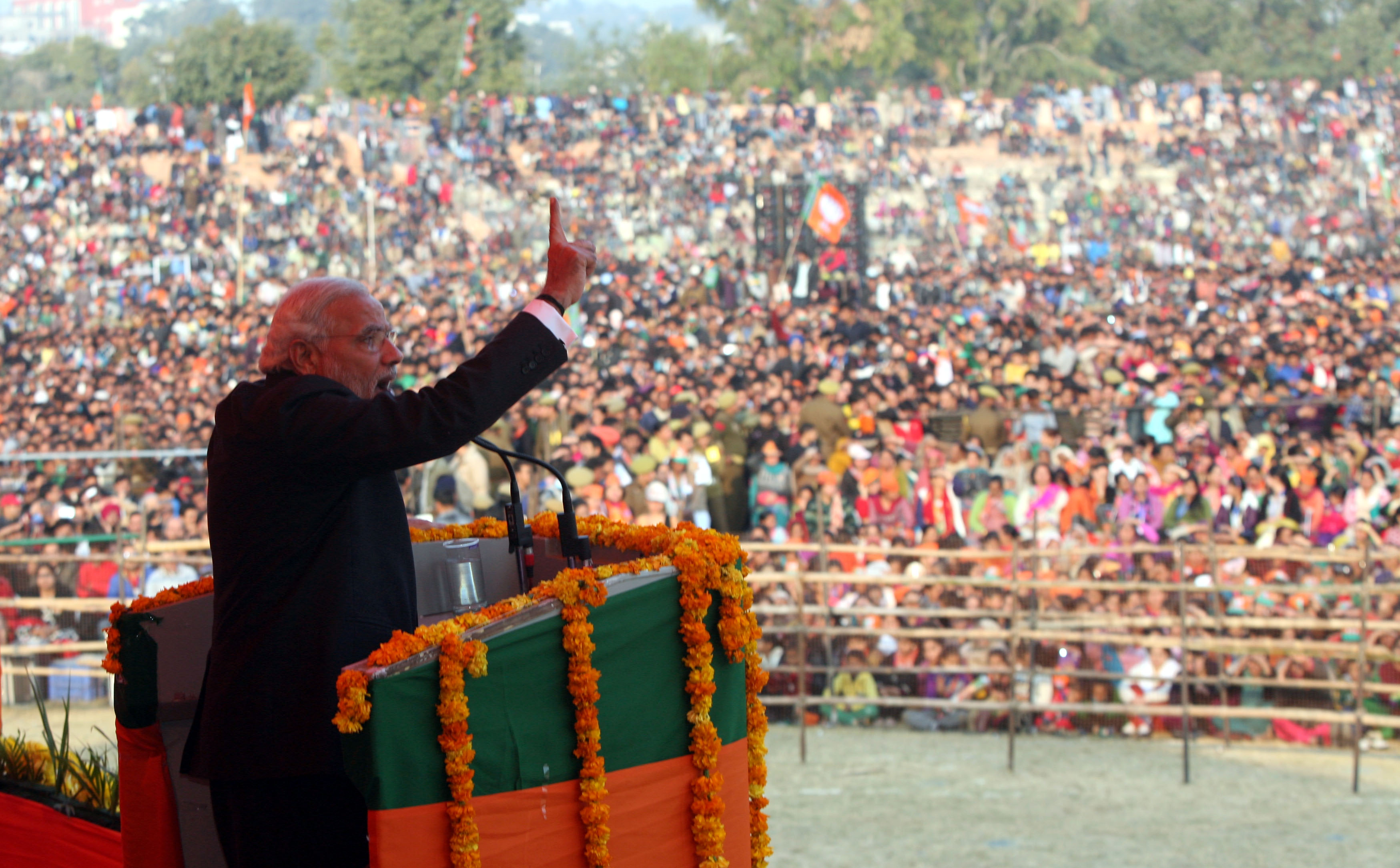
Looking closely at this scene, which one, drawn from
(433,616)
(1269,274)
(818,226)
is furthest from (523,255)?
(433,616)

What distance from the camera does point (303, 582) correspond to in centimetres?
147

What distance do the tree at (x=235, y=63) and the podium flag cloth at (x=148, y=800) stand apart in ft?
60.9

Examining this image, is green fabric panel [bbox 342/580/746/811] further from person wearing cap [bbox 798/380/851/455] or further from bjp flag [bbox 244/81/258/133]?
bjp flag [bbox 244/81/258/133]

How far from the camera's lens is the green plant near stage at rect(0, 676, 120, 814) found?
2.94 m

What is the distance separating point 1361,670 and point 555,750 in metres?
5.36

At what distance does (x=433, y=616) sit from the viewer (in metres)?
1.85

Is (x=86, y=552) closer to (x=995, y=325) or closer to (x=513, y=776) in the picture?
(x=513, y=776)

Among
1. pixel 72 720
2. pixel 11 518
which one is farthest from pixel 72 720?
pixel 11 518

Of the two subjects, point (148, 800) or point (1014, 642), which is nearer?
point (148, 800)

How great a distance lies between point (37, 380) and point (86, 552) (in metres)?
7.81

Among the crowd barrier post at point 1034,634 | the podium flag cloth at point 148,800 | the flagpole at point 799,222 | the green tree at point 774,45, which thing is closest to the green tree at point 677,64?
the green tree at point 774,45

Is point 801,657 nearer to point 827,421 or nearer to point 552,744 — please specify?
point 827,421

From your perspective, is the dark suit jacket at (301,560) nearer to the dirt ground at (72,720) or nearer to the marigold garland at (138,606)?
the marigold garland at (138,606)

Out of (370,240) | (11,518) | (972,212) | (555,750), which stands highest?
(972,212)
